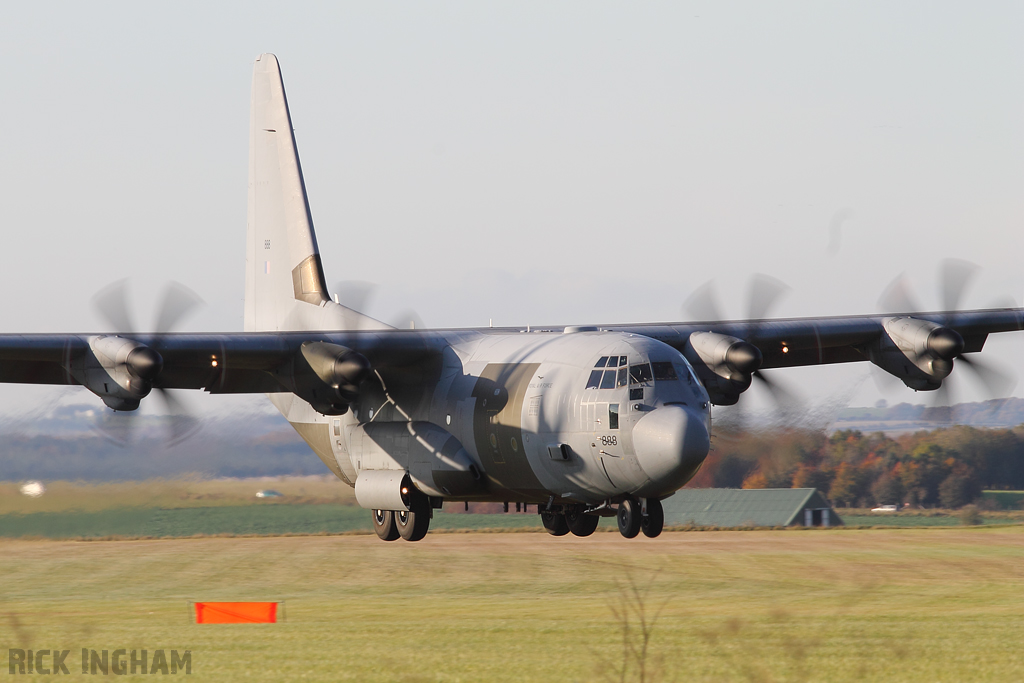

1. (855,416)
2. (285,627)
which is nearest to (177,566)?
(285,627)

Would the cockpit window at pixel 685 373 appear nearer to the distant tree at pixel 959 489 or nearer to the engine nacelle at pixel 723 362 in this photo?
the engine nacelle at pixel 723 362

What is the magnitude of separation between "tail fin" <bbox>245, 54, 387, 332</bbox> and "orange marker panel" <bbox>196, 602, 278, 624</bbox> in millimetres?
13417

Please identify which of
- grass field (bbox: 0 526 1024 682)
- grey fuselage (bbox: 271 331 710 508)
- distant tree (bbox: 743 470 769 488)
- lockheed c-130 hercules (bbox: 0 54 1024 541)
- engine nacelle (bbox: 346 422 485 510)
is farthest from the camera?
Result: distant tree (bbox: 743 470 769 488)

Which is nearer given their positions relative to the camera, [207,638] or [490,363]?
[490,363]

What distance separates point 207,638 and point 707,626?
15.2m

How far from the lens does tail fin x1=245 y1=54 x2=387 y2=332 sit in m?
28.5

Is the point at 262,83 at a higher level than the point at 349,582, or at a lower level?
higher

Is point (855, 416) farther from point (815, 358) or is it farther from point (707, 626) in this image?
point (815, 358)

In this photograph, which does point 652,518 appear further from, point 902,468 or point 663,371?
point 902,468

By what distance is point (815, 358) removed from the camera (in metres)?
28.4

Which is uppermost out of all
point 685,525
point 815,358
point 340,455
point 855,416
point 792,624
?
point 815,358

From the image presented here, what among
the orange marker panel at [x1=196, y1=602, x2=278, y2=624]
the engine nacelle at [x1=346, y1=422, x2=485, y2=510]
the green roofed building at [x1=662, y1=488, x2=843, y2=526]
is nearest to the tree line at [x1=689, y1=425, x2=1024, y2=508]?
the green roofed building at [x1=662, y1=488, x2=843, y2=526]

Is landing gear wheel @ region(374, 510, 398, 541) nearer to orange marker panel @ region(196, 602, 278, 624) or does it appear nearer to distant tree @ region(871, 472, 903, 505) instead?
orange marker panel @ region(196, 602, 278, 624)

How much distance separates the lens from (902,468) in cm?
5794
